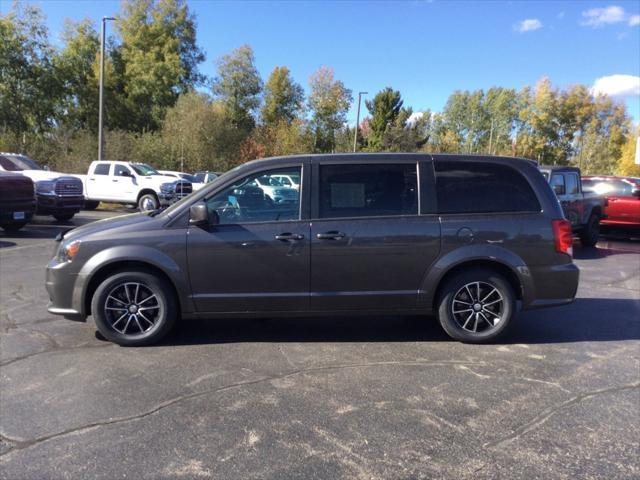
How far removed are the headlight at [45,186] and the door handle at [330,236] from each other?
41.4 ft

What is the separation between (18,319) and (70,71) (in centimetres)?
4312

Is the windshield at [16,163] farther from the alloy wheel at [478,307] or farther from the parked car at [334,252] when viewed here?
the alloy wheel at [478,307]

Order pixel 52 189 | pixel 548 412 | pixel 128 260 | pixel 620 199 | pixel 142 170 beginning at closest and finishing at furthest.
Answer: pixel 548 412 < pixel 128 260 < pixel 620 199 < pixel 52 189 < pixel 142 170

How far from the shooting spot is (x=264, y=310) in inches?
190

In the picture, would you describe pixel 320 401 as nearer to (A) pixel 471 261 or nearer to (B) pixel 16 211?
(A) pixel 471 261

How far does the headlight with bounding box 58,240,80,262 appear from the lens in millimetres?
4750

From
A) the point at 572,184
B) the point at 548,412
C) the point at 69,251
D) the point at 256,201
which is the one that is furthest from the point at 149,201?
the point at 548,412

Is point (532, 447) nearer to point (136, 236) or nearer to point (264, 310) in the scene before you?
point (264, 310)

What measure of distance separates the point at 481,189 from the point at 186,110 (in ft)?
124

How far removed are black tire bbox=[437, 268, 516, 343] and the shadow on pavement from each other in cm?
24

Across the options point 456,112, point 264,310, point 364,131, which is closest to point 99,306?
point 264,310

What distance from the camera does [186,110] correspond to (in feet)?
129

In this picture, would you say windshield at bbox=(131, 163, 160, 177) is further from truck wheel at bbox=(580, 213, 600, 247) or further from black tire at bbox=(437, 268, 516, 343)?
black tire at bbox=(437, 268, 516, 343)

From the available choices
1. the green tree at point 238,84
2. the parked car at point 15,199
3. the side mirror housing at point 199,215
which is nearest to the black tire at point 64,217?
the parked car at point 15,199
